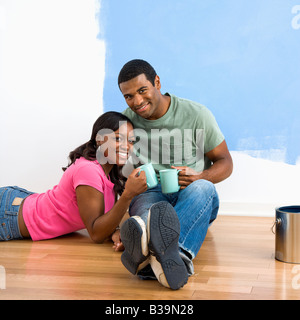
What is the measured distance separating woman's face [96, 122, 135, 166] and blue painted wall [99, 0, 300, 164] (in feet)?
2.62

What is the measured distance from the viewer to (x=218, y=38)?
98.0 inches

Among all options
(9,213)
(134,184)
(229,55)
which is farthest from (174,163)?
(229,55)

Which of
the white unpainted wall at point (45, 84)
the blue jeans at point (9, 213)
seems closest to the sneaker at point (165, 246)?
the blue jeans at point (9, 213)

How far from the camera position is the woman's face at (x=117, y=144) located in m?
1.82

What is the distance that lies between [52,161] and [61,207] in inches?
35.6

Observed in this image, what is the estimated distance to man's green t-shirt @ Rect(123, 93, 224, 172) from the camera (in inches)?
77.8

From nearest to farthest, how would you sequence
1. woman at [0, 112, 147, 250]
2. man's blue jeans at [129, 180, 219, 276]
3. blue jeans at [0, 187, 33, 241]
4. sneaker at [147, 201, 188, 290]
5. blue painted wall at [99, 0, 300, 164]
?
A: 1. sneaker at [147, 201, 188, 290]
2. man's blue jeans at [129, 180, 219, 276]
3. woman at [0, 112, 147, 250]
4. blue jeans at [0, 187, 33, 241]
5. blue painted wall at [99, 0, 300, 164]

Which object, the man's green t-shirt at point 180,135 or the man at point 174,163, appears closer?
the man at point 174,163

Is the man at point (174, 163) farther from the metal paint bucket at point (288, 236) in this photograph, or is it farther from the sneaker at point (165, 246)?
the metal paint bucket at point (288, 236)

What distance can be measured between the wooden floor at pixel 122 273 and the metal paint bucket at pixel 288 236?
0.11 ft

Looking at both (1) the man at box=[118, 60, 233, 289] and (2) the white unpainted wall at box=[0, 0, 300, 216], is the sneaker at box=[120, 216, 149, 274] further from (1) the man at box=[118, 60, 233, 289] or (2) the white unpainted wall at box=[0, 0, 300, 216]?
(2) the white unpainted wall at box=[0, 0, 300, 216]

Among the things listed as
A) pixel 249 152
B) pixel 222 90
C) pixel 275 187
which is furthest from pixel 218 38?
pixel 275 187

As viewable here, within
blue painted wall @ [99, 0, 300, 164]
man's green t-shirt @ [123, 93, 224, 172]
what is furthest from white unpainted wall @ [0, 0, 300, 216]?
man's green t-shirt @ [123, 93, 224, 172]
